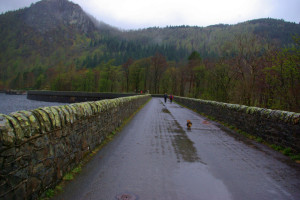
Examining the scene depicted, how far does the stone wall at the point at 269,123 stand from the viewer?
665cm

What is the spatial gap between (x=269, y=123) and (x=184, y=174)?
505cm

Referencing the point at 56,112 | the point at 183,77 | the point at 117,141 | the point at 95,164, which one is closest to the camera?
the point at 56,112

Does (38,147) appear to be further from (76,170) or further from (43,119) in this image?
(76,170)

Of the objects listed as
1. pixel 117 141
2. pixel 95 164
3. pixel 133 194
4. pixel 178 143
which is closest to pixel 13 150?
pixel 133 194

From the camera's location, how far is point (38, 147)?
131 inches

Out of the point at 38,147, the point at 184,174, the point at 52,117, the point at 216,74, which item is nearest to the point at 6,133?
the point at 38,147

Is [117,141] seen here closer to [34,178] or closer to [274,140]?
[34,178]

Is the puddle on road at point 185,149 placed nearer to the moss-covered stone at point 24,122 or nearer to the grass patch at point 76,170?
the grass patch at point 76,170

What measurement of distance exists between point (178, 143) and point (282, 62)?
7.47 meters

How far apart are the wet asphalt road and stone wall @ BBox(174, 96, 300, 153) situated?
567mm

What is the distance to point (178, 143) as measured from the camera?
7758mm

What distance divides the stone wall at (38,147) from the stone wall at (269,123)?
5929mm

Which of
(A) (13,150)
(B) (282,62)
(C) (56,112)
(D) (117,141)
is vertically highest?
(B) (282,62)

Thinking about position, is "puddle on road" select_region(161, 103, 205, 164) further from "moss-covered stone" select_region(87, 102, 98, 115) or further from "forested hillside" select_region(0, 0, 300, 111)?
"forested hillside" select_region(0, 0, 300, 111)
